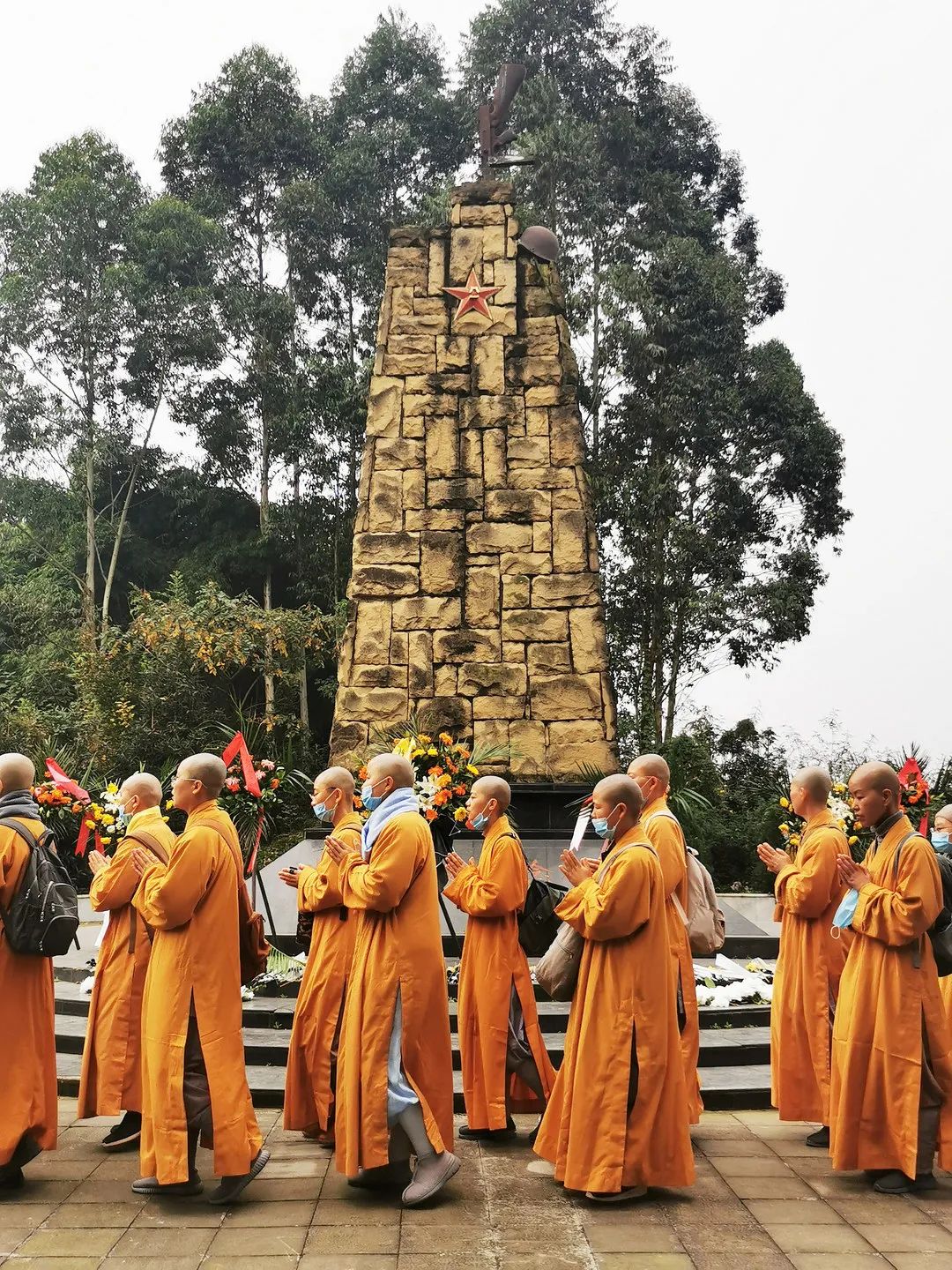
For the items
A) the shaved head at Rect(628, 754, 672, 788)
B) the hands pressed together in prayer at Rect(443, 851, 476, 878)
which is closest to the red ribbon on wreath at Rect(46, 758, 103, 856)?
the hands pressed together in prayer at Rect(443, 851, 476, 878)

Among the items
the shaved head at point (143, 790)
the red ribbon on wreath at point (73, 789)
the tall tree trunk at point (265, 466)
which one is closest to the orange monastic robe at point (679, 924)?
the shaved head at point (143, 790)

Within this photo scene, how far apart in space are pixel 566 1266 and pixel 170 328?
2012 centimetres

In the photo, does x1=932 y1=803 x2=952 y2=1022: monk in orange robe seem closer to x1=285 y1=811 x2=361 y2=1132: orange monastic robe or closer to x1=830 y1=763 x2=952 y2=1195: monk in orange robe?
x1=830 y1=763 x2=952 y2=1195: monk in orange robe

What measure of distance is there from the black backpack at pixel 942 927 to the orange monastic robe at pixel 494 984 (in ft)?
5.30

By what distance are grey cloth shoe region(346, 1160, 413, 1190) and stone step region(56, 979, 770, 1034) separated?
2053 millimetres

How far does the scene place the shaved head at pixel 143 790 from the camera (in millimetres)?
4922

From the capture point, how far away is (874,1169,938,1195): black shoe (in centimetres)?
431

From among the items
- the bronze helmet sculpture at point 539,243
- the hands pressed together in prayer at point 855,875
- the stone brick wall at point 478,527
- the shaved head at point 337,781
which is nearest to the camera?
the hands pressed together in prayer at point 855,875

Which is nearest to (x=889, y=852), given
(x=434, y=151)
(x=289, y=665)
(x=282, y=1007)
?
(x=282, y=1007)

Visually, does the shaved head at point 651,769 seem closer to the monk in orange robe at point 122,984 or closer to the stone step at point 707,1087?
the stone step at point 707,1087

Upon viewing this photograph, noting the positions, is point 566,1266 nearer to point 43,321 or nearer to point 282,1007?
point 282,1007

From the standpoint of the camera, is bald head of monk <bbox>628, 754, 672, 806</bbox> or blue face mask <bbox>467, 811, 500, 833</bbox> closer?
bald head of monk <bbox>628, 754, 672, 806</bbox>

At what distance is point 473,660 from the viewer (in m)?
9.95

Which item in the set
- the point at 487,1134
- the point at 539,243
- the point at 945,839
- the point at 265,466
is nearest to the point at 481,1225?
the point at 487,1134
